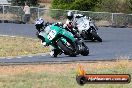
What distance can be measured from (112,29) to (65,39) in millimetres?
17233

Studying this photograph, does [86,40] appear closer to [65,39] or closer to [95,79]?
[65,39]

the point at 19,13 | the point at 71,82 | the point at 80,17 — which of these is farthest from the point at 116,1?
the point at 71,82

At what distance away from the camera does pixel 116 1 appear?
137 ft

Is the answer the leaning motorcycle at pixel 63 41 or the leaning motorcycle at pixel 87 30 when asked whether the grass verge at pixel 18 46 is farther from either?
the leaning motorcycle at pixel 63 41

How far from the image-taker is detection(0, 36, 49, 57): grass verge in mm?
23112

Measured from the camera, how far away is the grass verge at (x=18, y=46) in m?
23.1

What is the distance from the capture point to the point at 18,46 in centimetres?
2608

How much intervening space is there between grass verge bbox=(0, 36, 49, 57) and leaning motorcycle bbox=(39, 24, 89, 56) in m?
3.21

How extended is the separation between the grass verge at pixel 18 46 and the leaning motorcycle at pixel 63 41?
321 cm

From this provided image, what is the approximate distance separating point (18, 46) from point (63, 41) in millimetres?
6853

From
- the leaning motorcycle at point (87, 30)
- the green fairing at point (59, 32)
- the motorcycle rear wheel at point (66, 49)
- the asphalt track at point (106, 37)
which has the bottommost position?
the asphalt track at point (106, 37)

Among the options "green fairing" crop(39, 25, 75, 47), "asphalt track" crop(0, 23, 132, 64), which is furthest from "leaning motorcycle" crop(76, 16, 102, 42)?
"green fairing" crop(39, 25, 75, 47)

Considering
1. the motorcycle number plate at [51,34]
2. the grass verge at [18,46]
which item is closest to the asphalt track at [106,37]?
the motorcycle number plate at [51,34]

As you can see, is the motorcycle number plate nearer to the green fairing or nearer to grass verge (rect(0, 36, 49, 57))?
the green fairing
